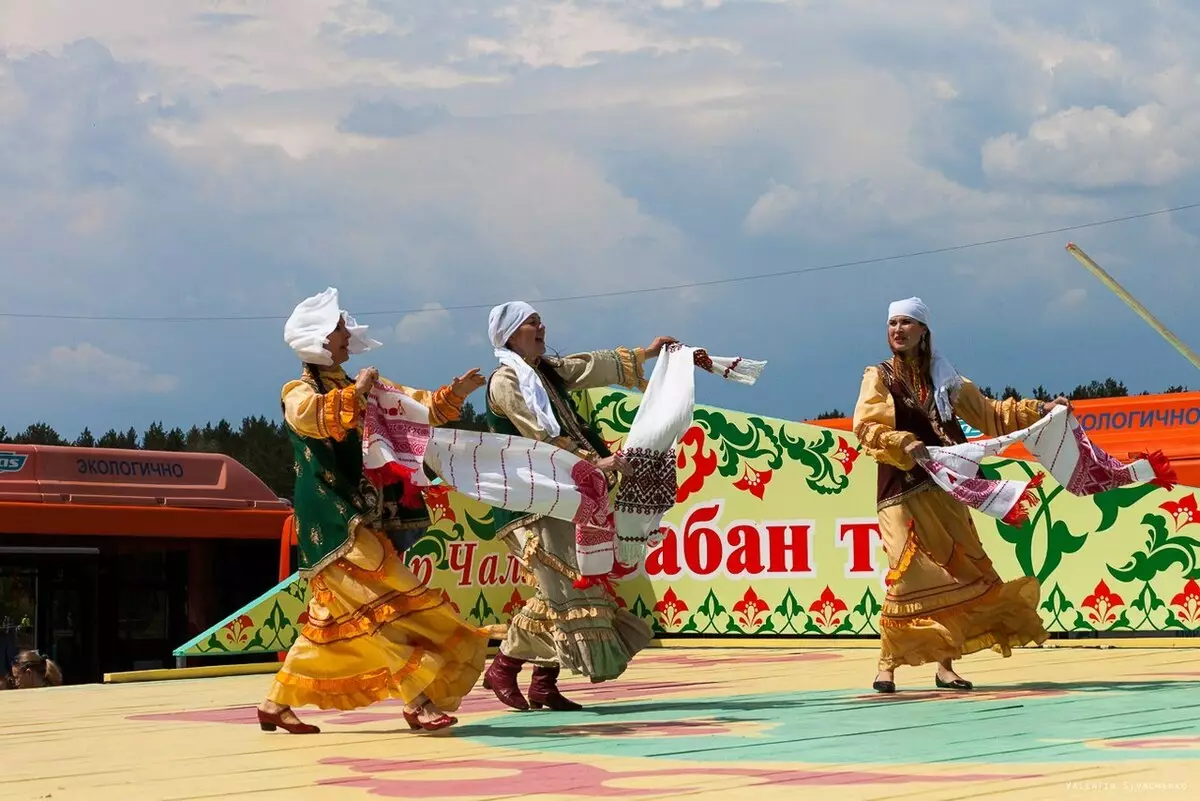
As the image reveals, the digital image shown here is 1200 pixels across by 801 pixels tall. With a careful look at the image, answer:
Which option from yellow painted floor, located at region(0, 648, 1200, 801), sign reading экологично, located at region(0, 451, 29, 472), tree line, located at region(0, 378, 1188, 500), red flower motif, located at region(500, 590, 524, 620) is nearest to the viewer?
yellow painted floor, located at region(0, 648, 1200, 801)

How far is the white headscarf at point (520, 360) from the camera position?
20.2ft

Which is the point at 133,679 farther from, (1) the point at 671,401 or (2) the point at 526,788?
(2) the point at 526,788

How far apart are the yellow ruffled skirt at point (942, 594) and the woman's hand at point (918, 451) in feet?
0.86

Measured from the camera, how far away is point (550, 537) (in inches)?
249

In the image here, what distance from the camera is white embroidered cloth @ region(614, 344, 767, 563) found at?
20.9ft

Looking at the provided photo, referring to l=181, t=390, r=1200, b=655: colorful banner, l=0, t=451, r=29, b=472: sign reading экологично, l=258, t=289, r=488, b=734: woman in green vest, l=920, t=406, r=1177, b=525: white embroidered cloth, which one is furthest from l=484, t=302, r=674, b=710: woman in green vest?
l=0, t=451, r=29, b=472: sign reading экологично

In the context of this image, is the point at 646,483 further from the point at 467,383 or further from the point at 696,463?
the point at 696,463

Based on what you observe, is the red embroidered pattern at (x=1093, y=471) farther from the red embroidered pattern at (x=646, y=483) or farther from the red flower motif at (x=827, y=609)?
the red flower motif at (x=827, y=609)

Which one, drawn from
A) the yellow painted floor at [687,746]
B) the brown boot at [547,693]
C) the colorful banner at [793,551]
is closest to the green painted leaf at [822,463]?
the colorful banner at [793,551]

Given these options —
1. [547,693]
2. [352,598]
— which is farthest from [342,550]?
[547,693]

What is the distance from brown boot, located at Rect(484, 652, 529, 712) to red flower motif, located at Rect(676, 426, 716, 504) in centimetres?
541

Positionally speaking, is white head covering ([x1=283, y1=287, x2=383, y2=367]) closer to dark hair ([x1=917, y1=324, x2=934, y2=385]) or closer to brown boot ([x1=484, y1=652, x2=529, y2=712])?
brown boot ([x1=484, y1=652, x2=529, y2=712])

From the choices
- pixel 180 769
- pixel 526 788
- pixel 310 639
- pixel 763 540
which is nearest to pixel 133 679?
pixel 763 540

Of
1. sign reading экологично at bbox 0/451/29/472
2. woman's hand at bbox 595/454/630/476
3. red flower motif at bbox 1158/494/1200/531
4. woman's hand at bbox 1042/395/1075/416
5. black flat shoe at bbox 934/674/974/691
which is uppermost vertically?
sign reading экологично at bbox 0/451/29/472
